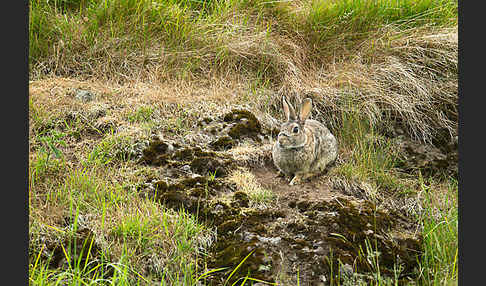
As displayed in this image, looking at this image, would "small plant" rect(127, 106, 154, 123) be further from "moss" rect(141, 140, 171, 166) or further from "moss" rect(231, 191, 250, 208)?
"moss" rect(231, 191, 250, 208)

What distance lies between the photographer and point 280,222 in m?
4.01

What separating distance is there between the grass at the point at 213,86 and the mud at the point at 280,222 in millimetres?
155

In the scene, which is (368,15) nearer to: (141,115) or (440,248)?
(141,115)

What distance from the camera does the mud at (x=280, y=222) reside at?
3.56 m

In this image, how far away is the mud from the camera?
3.56 meters

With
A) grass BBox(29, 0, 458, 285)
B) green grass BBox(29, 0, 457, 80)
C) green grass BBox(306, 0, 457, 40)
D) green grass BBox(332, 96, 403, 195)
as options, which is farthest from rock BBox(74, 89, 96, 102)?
green grass BBox(306, 0, 457, 40)

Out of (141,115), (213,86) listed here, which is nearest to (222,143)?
(141,115)

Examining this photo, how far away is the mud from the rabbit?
0.15m

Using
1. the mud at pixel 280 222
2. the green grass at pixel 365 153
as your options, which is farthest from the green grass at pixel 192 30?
the mud at pixel 280 222

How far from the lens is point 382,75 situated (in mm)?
6230

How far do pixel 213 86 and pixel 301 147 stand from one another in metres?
2.05

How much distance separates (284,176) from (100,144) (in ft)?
6.56

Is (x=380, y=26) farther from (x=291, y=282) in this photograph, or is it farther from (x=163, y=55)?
(x=291, y=282)

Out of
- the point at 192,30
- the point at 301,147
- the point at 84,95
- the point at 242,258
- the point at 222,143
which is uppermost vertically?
the point at 192,30
